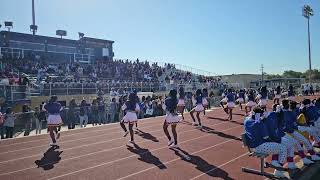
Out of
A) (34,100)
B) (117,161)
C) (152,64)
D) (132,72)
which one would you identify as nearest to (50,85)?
(34,100)

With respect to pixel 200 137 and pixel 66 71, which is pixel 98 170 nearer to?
pixel 200 137

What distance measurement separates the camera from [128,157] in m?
11.6

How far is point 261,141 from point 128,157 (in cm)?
454

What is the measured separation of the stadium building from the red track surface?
819 inches

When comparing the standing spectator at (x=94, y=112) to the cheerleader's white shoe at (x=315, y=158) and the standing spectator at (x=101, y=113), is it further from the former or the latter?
the cheerleader's white shoe at (x=315, y=158)

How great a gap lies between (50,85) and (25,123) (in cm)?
664

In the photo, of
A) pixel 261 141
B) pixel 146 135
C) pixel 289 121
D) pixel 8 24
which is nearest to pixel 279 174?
pixel 261 141

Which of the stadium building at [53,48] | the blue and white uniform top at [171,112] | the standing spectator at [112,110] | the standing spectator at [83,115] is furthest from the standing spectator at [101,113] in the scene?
the stadium building at [53,48]

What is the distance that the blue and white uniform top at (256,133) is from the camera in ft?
28.1

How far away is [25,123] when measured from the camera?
19.3m

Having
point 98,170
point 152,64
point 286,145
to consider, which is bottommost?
point 98,170

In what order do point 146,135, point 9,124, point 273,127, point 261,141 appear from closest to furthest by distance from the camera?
point 261,141 → point 273,127 → point 146,135 → point 9,124

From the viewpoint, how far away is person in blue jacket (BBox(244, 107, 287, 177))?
8546 millimetres

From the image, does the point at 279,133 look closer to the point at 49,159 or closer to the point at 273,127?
the point at 273,127
